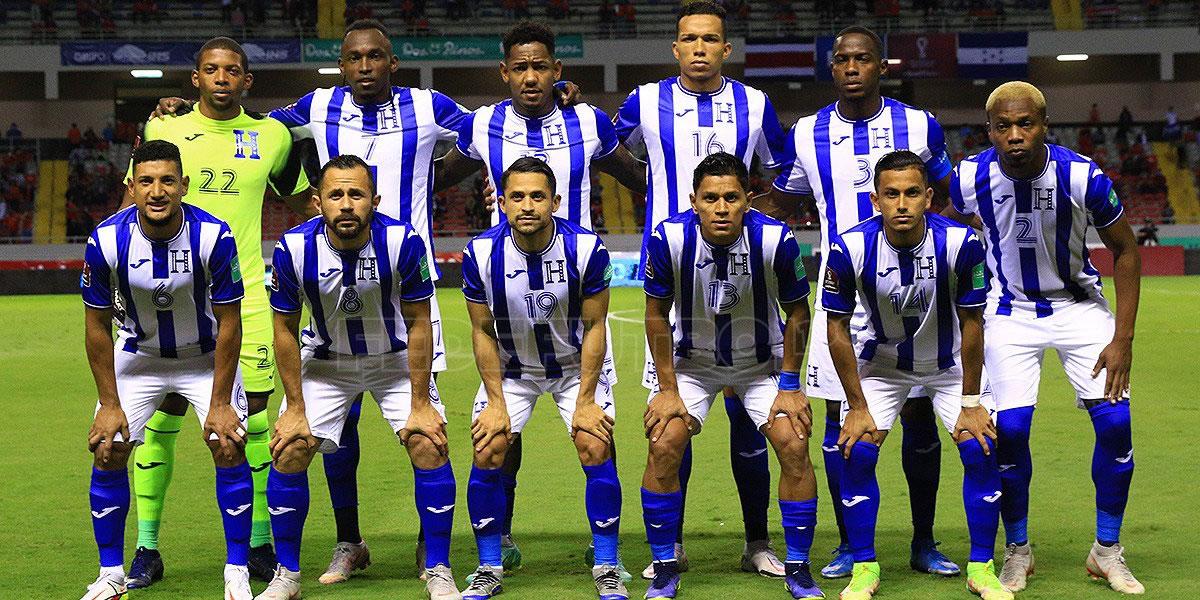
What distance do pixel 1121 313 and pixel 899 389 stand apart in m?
1.02

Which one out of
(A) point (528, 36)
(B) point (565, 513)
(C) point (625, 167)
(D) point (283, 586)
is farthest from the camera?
(B) point (565, 513)

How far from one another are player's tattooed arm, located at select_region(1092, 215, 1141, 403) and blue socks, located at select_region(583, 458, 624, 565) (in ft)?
→ 7.06

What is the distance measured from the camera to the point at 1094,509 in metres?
6.87

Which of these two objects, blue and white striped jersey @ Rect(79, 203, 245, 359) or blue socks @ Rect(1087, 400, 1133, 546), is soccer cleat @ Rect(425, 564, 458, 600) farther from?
blue socks @ Rect(1087, 400, 1133, 546)

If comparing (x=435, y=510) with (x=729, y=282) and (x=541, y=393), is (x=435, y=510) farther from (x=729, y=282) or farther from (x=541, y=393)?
(x=729, y=282)

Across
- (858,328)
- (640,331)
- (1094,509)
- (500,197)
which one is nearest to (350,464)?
(500,197)

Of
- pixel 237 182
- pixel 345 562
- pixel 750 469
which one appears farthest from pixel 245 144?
pixel 750 469

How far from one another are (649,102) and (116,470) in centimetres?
297

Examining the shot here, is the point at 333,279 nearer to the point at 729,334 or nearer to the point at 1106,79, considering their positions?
the point at 729,334

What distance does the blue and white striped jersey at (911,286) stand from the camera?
538cm

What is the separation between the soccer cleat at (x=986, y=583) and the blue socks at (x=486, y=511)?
6.47ft

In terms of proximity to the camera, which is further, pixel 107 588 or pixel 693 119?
pixel 693 119

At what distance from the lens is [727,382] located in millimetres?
5711

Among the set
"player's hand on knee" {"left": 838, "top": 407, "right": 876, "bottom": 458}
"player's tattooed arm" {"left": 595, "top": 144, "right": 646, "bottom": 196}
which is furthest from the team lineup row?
"player's tattooed arm" {"left": 595, "top": 144, "right": 646, "bottom": 196}
